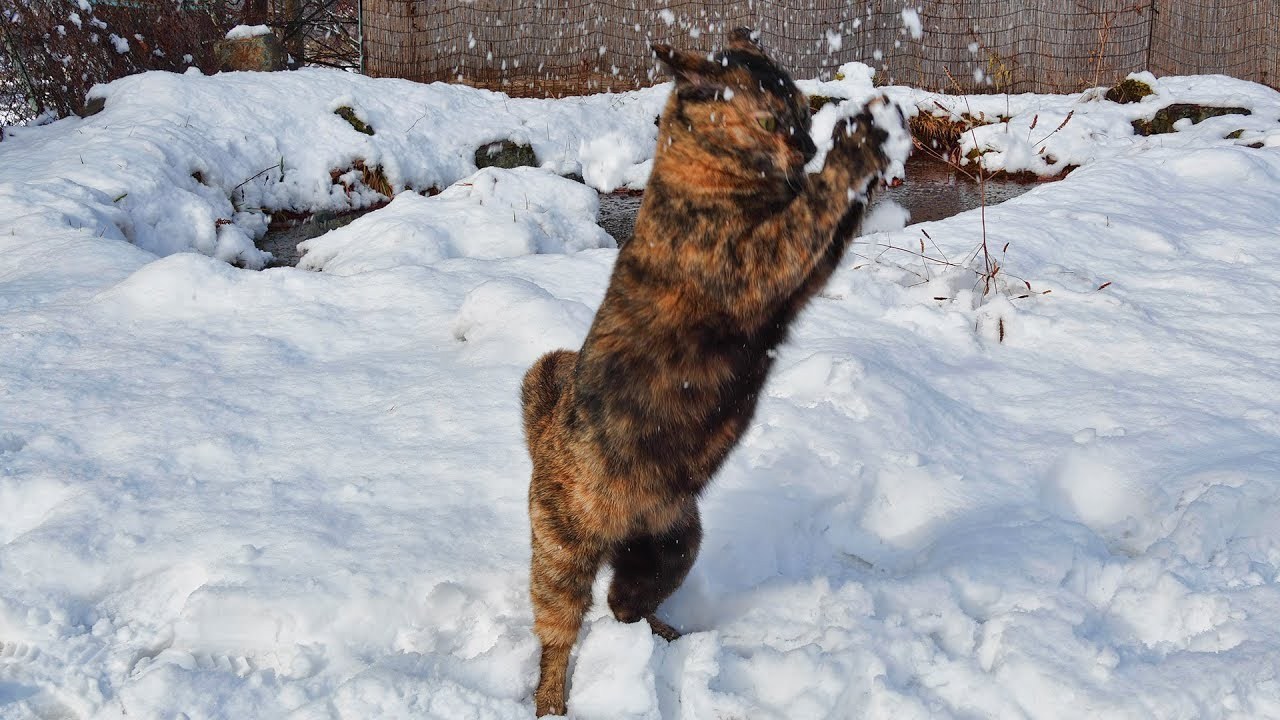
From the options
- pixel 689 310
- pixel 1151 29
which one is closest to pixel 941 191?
pixel 1151 29

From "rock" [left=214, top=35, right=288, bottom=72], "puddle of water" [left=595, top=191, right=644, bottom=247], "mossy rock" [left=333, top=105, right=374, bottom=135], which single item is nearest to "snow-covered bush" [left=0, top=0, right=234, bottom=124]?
"rock" [left=214, top=35, right=288, bottom=72]

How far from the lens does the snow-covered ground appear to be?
240 centimetres

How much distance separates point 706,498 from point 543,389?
79 cm

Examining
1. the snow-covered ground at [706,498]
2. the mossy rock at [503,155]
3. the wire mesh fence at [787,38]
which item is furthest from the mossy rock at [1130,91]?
the mossy rock at [503,155]

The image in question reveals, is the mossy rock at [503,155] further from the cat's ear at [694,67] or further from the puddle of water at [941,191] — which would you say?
the cat's ear at [694,67]

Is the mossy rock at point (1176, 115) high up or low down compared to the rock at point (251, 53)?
down

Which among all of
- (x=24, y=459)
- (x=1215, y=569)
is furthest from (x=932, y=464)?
(x=24, y=459)

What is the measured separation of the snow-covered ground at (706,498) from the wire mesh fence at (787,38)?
5.58 m

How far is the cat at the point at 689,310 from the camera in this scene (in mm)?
2246

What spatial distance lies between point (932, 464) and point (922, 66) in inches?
381

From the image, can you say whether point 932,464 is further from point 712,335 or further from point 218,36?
point 218,36

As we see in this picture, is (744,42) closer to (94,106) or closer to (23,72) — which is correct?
(94,106)

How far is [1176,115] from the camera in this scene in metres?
9.07

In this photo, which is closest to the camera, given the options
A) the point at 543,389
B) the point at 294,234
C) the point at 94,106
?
the point at 543,389
